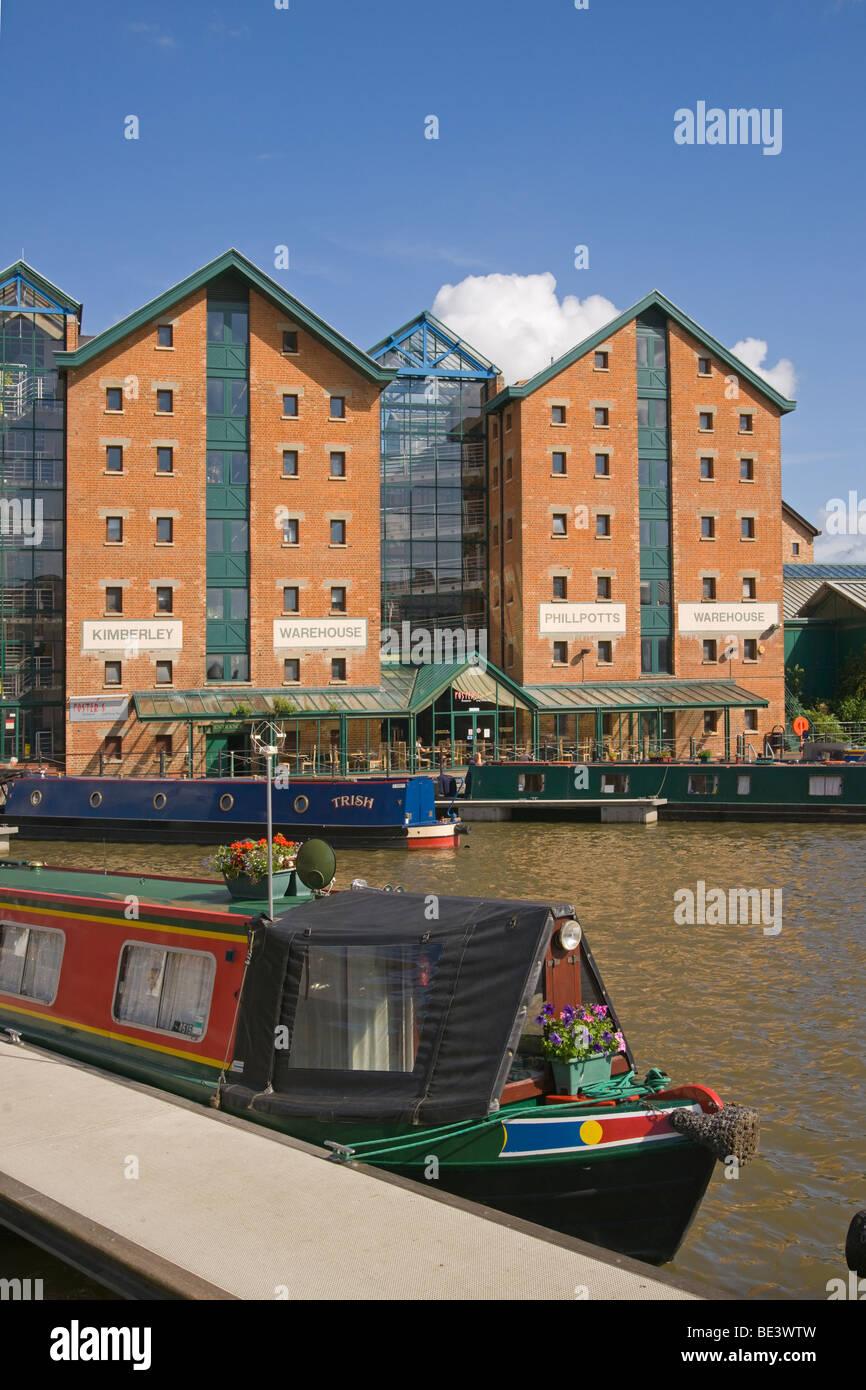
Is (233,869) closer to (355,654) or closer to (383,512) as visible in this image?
(355,654)

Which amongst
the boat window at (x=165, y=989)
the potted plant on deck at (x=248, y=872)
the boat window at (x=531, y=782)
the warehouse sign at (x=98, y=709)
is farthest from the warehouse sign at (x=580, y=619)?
the boat window at (x=165, y=989)

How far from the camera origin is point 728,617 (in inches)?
2153

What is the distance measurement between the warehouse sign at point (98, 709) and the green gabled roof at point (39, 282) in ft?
75.5

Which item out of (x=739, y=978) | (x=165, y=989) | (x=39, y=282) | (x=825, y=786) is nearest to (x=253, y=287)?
(x=39, y=282)

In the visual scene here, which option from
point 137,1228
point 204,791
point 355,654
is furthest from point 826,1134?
point 355,654

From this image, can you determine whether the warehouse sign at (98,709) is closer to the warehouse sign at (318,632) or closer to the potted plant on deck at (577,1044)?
the warehouse sign at (318,632)

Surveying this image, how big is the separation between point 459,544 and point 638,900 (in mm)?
38734

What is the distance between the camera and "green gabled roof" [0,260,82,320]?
56719 millimetres

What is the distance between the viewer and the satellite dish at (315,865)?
1109cm

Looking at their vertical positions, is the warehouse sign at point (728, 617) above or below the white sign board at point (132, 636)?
above

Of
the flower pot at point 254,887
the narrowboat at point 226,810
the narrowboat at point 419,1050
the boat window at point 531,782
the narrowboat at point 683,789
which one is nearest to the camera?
the narrowboat at point 419,1050

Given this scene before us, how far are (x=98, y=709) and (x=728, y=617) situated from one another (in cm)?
2882

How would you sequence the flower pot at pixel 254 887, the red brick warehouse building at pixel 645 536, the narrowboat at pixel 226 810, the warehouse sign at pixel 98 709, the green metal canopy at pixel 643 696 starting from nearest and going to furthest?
the flower pot at pixel 254 887, the narrowboat at pixel 226 810, the warehouse sign at pixel 98 709, the green metal canopy at pixel 643 696, the red brick warehouse building at pixel 645 536

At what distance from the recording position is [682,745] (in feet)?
173
